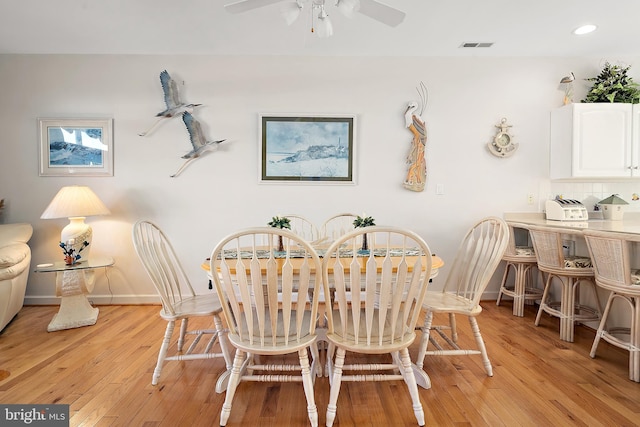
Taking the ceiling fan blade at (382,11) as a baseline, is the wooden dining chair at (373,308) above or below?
below

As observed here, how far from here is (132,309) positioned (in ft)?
10.3

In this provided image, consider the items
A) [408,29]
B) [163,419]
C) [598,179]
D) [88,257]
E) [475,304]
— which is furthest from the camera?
[598,179]

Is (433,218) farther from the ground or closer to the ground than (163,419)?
farther from the ground

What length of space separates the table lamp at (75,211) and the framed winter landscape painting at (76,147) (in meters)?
0.40

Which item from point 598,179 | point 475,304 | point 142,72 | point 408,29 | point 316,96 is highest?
point 408,29

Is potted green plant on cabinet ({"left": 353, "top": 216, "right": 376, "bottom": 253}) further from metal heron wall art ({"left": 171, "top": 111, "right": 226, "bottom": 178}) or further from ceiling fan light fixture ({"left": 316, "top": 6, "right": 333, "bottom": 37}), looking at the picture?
metal heron wall art ({"left": 171, "top": 111, "right": 226, "bottom": 178})

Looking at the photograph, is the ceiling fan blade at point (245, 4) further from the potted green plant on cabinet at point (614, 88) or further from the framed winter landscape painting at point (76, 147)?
the potted green plant on cabinet at point (614, 88)

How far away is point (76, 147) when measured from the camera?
3213 millimetres

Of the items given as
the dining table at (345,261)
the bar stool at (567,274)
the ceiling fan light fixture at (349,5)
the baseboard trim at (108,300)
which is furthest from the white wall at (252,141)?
the ceiling fan light fixture at (349,5)

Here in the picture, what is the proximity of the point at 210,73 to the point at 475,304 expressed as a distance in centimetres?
304

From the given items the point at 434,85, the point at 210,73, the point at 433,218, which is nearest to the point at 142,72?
the point at 210,73

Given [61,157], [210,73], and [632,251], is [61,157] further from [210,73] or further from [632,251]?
[632,251]

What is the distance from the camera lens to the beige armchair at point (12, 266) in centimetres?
248

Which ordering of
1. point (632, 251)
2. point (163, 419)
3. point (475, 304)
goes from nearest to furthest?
1. point (163, 419)
2. point (475, 304)
3. point (632, 251)
